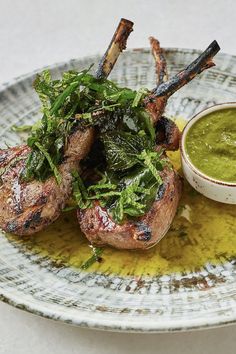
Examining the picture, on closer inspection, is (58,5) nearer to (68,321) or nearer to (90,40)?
(90,40)

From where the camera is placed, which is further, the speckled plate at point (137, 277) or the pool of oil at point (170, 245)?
the pool of oil at point (170, 245)

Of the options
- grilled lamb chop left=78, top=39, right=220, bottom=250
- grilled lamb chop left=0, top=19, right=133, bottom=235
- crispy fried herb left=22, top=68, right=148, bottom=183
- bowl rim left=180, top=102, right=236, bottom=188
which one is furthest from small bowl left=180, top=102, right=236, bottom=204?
grilled lamb chop left=0, top=19, right=133, bottom=235

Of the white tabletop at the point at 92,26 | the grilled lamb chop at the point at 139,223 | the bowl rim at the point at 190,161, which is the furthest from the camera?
the white tabletop at the point at 92,26

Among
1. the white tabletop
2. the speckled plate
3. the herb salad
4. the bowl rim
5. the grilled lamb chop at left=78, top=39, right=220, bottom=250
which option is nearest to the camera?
the speckled plate

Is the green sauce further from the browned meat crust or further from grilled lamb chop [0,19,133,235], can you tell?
grilled lamb chop [0,19,133,235]

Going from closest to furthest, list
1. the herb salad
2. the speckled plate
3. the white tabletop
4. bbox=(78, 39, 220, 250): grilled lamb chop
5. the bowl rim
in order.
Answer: the speckled plate < bbox=(78, 39, 220, 250): grilled lamb chop < the herb salad < the bowl rim < the white tabletop

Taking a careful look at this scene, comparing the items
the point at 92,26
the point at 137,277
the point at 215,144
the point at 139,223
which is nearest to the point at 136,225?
the point at 139,223

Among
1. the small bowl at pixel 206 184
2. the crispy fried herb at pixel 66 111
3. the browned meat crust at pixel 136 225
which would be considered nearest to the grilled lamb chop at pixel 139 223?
the browned meat crust at pixel 136 225

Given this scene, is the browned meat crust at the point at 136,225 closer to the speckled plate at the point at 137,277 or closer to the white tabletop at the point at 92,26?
the speckled plate at the point at 137,277

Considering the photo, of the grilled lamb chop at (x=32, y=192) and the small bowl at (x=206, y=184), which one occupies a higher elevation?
the grilled lamb chop at (x=32, y=192)
